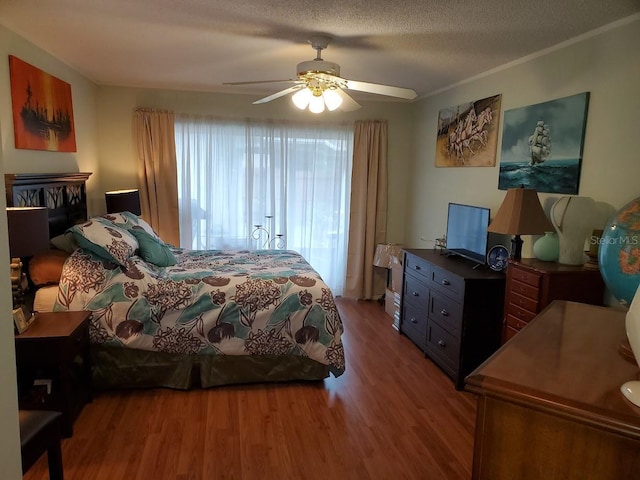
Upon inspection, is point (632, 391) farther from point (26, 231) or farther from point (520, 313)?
point (26, 231)

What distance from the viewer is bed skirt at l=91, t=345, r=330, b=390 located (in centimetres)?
284

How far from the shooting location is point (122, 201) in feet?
13.3

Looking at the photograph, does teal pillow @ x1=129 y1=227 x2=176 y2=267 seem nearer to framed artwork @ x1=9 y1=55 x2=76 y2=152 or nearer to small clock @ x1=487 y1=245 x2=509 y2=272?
framed artwork @ x1=9 y1=55 x2=76 y2=152

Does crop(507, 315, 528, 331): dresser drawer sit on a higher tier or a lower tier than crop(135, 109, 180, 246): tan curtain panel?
lower

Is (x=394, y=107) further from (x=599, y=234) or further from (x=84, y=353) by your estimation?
(x=84, y=353)

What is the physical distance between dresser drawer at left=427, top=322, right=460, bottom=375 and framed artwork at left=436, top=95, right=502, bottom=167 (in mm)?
1459

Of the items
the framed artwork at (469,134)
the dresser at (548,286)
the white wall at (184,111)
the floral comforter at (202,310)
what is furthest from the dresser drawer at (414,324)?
the white wall at (184,111)

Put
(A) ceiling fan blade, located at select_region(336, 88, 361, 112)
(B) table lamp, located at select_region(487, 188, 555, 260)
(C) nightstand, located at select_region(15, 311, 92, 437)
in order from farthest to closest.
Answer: (A) ceiling fan blade, located at select_region(336, 88, 361, 112) → (B) table lamp, located at select_region(487, 188, 555, 260) → (C) nightstand, located at select_region(15, 311, 92, 437)

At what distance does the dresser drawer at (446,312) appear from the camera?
123 inches

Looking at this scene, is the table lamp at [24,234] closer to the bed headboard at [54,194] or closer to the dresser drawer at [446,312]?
the bed headboard at [54,194]

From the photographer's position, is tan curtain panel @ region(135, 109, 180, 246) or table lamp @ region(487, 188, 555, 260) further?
tan curtain panel @ region(135, 109, 180, 246)

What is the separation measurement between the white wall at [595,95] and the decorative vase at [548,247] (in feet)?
1.08

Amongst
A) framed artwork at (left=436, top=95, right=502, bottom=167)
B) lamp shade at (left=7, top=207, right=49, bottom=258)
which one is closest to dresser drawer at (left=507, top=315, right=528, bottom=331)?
framed artwork at (left=436, top=95, right=502, bottom=167)

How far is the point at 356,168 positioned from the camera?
198 inches
